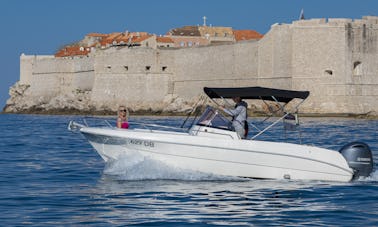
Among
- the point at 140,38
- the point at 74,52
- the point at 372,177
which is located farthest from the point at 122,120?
the point at 74,52

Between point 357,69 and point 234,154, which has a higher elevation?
point 357,69

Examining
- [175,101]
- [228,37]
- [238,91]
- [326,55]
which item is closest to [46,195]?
[238,91]

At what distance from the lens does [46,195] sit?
37.6 feet

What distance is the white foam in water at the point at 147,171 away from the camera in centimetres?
1245

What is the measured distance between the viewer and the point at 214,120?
12.4 metres

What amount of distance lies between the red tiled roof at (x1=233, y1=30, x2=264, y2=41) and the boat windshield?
206ft

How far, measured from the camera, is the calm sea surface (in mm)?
9742

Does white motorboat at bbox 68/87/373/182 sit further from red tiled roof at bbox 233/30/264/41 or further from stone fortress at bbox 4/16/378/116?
red tiled roof at bbox 233/30/264/41

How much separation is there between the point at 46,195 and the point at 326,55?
3329cm

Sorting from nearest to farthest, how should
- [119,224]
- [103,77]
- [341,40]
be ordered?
1. [119,224]
2. [341,40]
3. [103,77]

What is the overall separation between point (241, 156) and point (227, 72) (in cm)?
3713

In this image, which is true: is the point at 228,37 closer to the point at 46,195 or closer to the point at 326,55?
the point at 326,55

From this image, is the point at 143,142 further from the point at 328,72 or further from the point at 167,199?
the point at 328,72

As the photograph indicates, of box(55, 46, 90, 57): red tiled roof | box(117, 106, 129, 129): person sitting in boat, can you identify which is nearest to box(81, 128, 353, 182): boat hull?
box(117, 106, 129, 129): person sitting in boat
